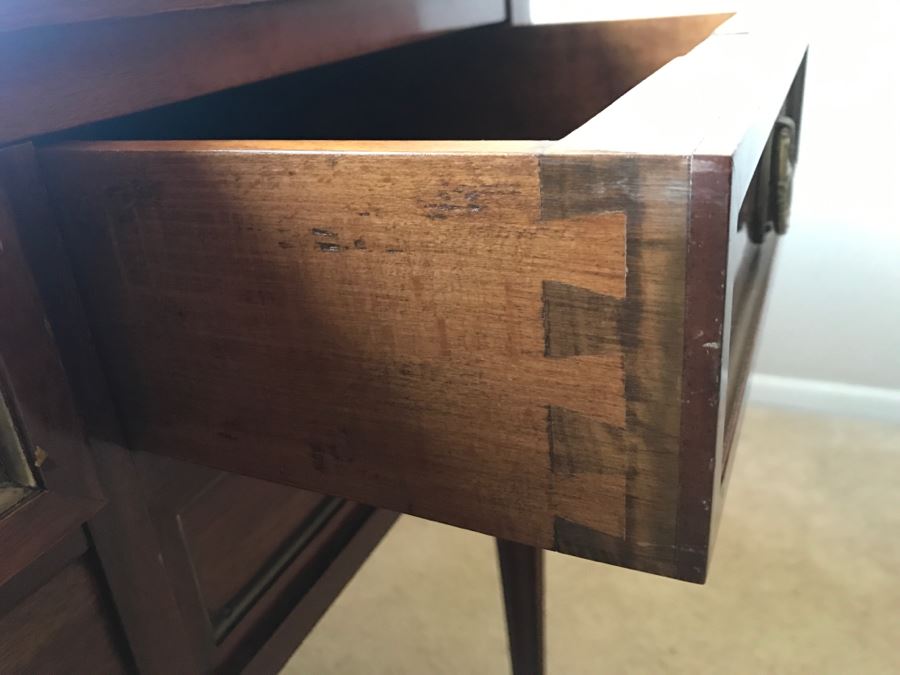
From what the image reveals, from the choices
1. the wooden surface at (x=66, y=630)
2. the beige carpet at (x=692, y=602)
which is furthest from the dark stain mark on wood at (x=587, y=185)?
the beige carpet at (x=692, y=602)

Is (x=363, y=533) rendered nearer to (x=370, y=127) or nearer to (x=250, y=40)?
(x=370, y=127)

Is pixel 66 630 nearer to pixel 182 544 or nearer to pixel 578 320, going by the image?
pixel 182 544

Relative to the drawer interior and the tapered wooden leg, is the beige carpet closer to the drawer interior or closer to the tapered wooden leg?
the tapered wooden leg

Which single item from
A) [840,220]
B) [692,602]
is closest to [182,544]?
[692,602]

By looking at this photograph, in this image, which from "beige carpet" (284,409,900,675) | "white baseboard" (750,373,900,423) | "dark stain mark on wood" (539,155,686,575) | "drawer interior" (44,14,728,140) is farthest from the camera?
"white baseboard" (750,373,900,423)

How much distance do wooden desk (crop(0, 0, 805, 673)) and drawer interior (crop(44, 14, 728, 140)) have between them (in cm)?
16

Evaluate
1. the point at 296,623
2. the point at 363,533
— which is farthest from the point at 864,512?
the point at 296,623

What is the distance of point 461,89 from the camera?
896 millimetres

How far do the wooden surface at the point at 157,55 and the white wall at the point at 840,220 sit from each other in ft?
2.09

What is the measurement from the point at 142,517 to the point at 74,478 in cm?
9

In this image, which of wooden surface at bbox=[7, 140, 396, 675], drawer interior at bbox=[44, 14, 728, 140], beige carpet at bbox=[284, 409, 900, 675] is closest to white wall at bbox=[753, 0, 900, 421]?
beige carpet at bbox=[284, 409, 900, 675]

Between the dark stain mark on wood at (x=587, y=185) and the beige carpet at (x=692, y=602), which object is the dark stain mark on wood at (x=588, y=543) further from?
the beige carpet at (x=692, y=602)

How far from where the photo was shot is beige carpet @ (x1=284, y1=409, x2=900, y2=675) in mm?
1032

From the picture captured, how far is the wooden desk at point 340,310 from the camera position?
0.34 metres
